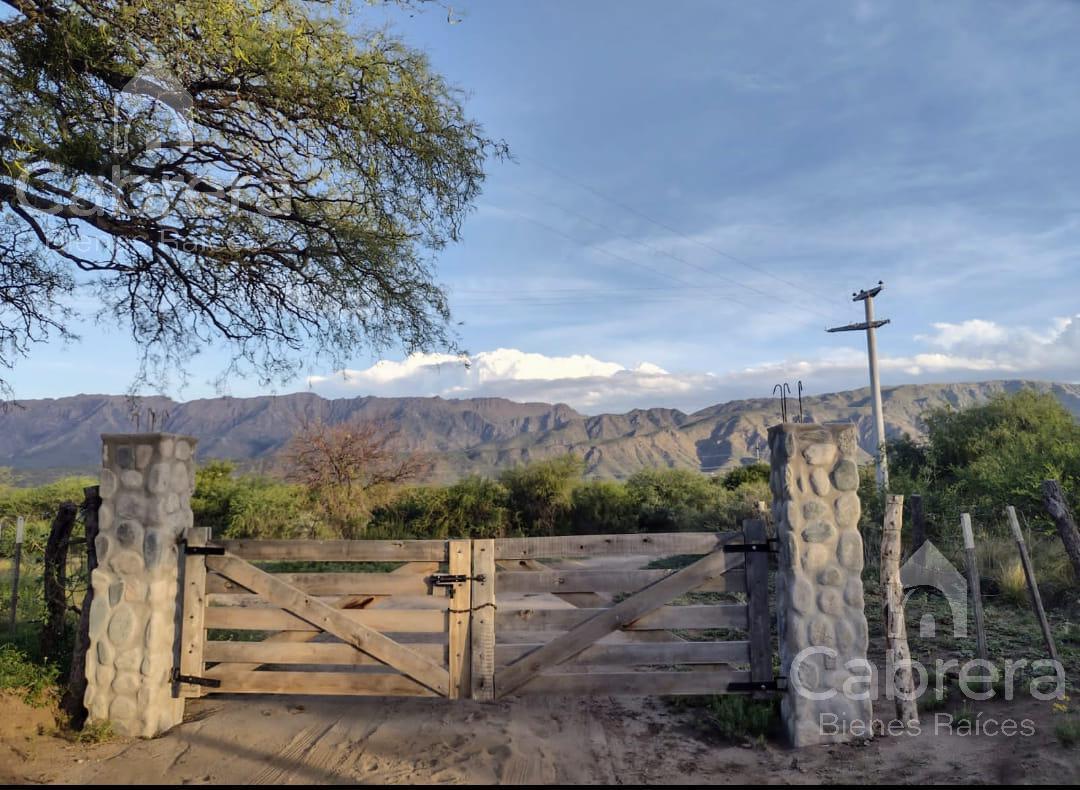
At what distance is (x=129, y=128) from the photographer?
7773mm

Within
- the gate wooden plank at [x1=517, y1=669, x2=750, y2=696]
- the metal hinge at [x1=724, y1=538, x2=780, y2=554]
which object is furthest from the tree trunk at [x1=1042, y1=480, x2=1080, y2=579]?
the gate wooden plank at [x1=517, y1=669, x2=750, y2=696]

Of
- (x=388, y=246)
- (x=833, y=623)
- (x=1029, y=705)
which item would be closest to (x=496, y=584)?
(x=833, y=623)

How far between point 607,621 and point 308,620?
98.5 inches

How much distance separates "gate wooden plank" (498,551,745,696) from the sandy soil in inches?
18.4

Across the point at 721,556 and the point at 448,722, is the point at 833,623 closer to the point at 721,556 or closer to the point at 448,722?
the point at 721,556

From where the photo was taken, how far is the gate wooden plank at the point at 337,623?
5781mm

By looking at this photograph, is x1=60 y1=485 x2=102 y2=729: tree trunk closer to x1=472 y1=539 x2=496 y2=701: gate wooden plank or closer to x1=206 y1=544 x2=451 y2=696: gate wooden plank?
x1=206 y1=544 x2=451 y2=696: gate wooden plank

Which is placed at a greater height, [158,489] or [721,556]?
[158,489]

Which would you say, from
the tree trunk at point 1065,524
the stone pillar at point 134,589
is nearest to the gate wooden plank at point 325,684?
the stone pillar at point 134,589

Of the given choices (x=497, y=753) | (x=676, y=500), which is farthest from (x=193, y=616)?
(x=676, y=500)

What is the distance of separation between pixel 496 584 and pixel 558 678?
902mm

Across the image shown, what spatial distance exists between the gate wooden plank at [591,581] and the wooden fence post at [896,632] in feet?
4.27

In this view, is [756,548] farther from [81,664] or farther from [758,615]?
[81,664]

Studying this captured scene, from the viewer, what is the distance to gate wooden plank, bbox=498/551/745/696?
5.70 m
